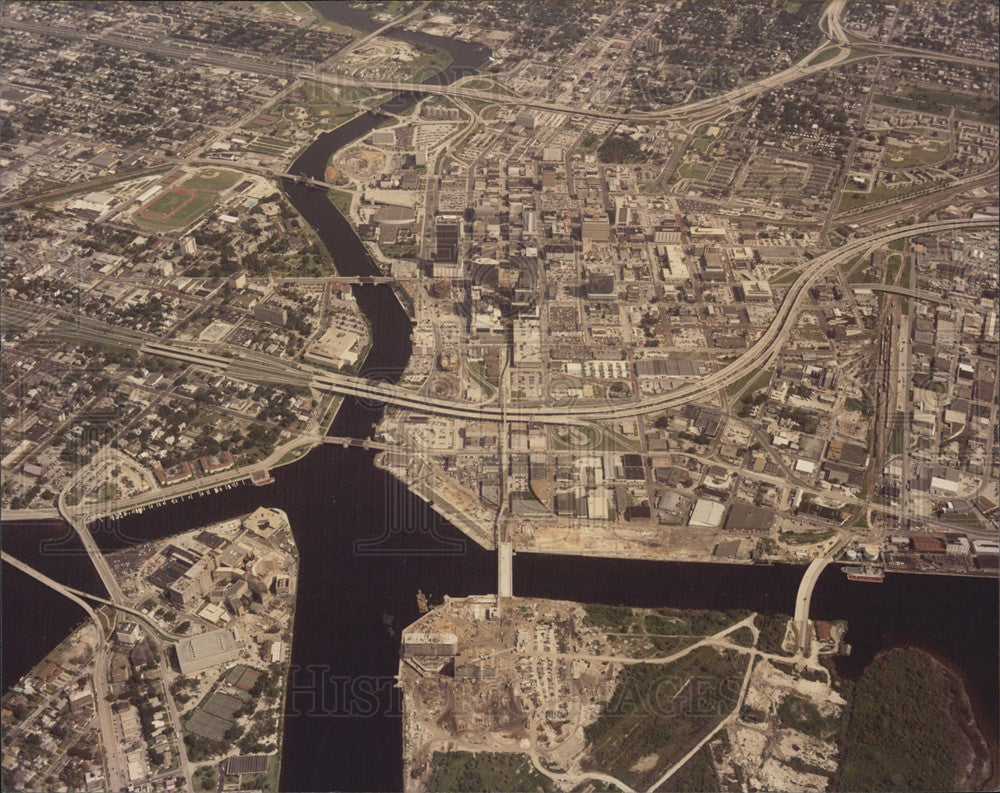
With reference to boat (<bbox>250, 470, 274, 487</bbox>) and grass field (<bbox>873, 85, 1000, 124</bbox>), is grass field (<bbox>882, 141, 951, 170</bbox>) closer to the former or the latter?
grass field (<bbox>873, 85, 1000, 124</bbox>)

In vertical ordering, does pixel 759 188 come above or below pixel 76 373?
above

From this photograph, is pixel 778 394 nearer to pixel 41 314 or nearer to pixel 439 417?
pixel 439 417

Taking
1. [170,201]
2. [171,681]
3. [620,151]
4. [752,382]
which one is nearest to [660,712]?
[171,681]

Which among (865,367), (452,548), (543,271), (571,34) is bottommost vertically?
(452,548)

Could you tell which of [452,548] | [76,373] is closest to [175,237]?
[76,373]

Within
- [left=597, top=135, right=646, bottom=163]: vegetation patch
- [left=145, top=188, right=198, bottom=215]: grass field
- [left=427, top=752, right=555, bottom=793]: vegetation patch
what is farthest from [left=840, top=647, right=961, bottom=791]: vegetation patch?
[left=145, top=188, right=198, bottom=215]: grass field

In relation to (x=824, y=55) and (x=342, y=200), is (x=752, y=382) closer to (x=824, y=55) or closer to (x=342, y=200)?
(x=342, y=200)
